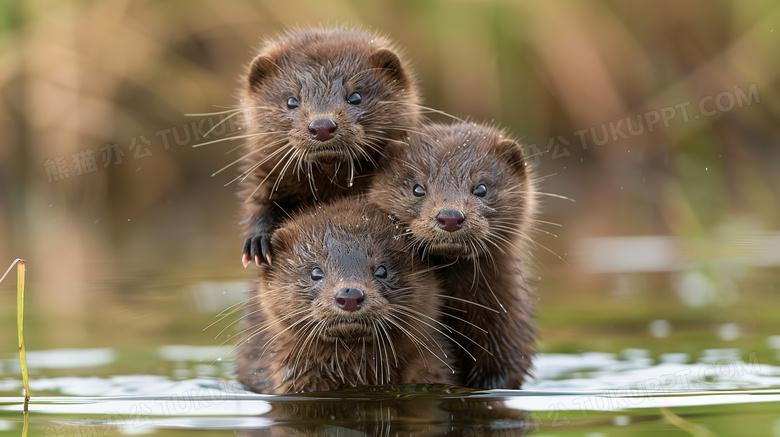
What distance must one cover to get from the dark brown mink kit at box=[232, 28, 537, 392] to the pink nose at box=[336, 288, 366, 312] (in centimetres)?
1

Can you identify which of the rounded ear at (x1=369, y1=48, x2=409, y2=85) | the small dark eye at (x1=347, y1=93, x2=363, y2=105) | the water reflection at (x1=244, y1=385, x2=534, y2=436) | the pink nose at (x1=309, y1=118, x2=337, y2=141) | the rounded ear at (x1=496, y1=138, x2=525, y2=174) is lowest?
the water reflection at (x1=244, y1=385, x2=534, y2=436)

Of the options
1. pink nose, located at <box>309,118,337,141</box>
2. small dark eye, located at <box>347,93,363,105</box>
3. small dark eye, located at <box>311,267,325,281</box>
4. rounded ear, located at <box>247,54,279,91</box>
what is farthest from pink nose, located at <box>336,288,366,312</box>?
rounded ear, located at <box>247,54,279,91</box>

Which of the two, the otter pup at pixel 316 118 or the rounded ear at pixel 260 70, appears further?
the rounded ear at pixel 260 70

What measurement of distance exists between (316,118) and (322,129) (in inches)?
4.6

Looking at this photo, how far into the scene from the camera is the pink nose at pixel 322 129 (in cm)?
532

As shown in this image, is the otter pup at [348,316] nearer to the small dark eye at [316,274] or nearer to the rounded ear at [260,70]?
the small dark eye at [316,274]

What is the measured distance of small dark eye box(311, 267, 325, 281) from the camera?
16.8 ft

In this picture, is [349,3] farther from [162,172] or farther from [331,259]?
[331,259]

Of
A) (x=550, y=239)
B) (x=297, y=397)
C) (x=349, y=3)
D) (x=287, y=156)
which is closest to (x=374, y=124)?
(x=287, y=156)

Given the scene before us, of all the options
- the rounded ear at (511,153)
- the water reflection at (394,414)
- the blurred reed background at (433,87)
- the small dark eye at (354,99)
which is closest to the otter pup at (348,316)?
the water reflection at (394,414)

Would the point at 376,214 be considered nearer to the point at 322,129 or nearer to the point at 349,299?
the point at 322,129

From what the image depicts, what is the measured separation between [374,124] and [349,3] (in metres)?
6.66

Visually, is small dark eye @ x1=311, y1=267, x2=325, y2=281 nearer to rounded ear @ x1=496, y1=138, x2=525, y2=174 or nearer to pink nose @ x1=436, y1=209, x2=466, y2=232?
pink nose @ x1=436, y1=209, x2=466, y2=232

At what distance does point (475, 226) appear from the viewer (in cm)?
511
